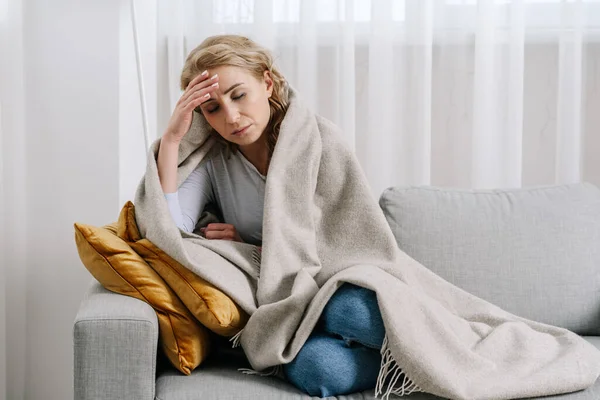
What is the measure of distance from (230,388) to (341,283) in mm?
324

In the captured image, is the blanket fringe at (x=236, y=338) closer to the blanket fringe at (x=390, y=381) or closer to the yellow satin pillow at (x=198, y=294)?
the yellow satin pillow at (x=198, y=294)

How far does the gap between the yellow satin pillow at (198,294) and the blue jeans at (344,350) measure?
155 millimetres

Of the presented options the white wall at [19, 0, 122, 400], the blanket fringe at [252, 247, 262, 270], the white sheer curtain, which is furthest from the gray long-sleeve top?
the white sheer curtain

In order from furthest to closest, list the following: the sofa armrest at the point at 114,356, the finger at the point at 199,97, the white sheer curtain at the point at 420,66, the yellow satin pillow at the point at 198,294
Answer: the white sheer curtain at the point at 420,66, the finger at the point at 199,97, the yellow satin pillow at the point at 198,294, the sofa armrest at the point at 114,356

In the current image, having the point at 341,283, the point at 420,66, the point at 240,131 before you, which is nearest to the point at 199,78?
the point at 240,131

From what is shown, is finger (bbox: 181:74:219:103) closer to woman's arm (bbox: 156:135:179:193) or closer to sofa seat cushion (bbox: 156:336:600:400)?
woman's arm (bbox: 156:135:179:193)

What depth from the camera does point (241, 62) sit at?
6.65 feet

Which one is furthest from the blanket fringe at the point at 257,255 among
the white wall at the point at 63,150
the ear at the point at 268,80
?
the white wall at the point at 63,150

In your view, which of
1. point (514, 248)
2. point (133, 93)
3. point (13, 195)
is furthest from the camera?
point (133, 93)

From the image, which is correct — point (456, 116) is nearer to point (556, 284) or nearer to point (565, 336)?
point (556, 284)

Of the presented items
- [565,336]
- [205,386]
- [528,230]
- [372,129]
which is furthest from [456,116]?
[205,386]

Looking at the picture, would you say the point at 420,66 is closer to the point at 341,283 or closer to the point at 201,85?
the point at 201,85

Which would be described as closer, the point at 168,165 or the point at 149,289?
the point at 149,289

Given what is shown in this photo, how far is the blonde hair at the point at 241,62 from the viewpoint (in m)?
2.01
